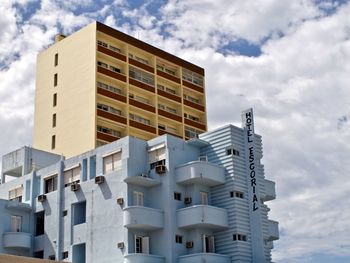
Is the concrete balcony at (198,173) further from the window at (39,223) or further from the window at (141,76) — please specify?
the window at (141,76)

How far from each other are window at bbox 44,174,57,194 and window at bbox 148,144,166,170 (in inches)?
389

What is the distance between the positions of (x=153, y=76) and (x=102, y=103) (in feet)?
30.2

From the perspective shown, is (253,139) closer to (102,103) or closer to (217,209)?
(217,209)

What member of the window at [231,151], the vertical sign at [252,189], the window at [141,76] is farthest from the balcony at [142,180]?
the window at [141,76]

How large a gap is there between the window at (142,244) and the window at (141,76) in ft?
103

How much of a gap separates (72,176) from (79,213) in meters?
3.32

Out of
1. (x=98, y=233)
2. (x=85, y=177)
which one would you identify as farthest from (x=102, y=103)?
(x=98, y=233)

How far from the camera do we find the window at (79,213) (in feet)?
179

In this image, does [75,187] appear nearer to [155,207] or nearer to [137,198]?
[137,198]

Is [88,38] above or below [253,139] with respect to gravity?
above

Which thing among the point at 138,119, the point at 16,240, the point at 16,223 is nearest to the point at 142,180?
the point at 16,240

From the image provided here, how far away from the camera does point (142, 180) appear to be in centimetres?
5056

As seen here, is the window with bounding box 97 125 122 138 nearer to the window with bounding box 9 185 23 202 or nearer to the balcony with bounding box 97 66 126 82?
the balcony with bounding box 97 66 126 82

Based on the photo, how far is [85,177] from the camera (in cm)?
5475
